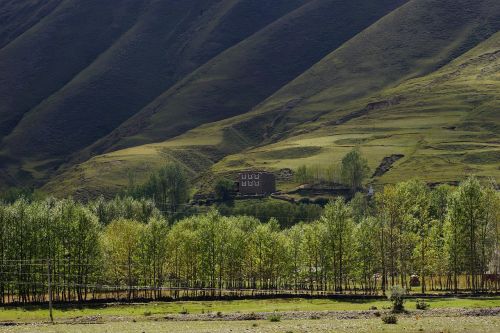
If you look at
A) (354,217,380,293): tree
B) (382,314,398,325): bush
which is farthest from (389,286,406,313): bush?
(354,217,380,293): tree

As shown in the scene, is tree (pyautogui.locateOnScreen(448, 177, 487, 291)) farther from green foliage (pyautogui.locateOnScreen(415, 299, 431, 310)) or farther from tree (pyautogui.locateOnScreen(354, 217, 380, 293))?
green foliage (pyautogui.locateOnScreen(415, 299, 431, 310))

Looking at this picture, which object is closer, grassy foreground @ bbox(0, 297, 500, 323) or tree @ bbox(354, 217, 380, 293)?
grassy foreground @ bbox(0, 297, 500, 323)

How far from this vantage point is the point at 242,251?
6708 inches

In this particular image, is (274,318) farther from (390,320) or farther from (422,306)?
(422,306)

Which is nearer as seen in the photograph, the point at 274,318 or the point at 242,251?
the point at 274,318

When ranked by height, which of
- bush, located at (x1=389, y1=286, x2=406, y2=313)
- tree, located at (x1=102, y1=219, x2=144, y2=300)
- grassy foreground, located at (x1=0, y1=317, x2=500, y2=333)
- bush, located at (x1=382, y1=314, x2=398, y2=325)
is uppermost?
tree, located at (x1=102, y1=219, x2=144, y2=300)

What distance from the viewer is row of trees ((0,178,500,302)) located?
154 m

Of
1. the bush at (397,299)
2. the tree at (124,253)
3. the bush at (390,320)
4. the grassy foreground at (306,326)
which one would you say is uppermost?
the tree at (124,253)

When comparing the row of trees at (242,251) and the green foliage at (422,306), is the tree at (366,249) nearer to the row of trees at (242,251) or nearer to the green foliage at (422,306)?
the row of trees at (242,251)

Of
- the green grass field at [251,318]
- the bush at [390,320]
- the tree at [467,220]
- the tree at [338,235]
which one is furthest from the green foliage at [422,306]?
the tree at [338,235]

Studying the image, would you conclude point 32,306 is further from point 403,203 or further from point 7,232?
point 403,203

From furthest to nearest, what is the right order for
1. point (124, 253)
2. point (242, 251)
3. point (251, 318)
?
point (242, 251) → point (124, 253) → point (251, 318)

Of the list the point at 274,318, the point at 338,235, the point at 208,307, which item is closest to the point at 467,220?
the point at 338,235

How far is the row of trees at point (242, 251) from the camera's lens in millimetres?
153500
